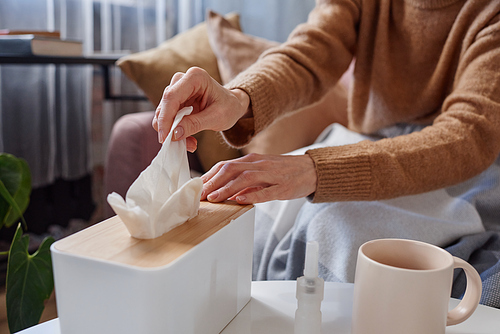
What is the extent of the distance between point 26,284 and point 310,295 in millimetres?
463

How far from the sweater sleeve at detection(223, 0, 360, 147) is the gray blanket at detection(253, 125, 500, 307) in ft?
0.57

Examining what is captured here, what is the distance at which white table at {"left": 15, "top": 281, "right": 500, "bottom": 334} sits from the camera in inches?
18.5

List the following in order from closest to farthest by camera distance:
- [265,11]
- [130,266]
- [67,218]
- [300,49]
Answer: [130,266] → [300,49] → [67,218] → [265,11]

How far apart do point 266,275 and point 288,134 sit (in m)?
0.65

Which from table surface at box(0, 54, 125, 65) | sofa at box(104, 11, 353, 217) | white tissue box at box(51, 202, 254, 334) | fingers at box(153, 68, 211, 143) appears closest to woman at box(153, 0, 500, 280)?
fingers at box(153, 68, 211, 143)

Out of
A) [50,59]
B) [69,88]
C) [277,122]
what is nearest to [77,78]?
A: [69,88]

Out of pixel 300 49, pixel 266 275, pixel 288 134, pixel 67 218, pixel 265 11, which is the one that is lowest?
pixel 67 218

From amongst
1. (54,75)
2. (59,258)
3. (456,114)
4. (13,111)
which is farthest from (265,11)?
(59,258)

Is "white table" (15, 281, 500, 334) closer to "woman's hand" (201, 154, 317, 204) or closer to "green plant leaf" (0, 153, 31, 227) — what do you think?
"woman's hand" (201, 154, 317, 204)

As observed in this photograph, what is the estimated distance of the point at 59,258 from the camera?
0.37 metres

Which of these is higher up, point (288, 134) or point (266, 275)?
point (288, 134)

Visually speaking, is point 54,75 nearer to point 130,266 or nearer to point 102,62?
point 102,62

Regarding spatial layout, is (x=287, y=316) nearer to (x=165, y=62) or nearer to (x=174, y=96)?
(x=174, y=96)

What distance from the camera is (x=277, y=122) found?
1.34 metres
